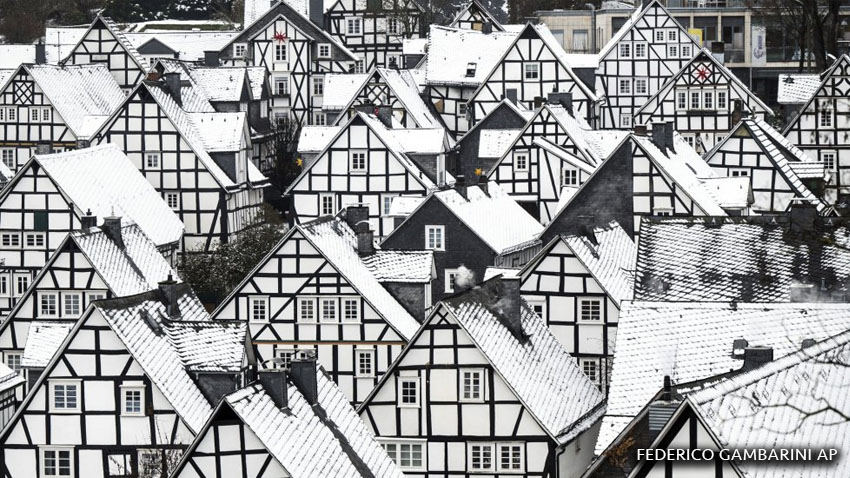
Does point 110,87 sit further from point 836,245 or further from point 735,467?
point 735,467

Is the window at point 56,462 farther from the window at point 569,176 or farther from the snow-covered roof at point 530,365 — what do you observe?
the window at point 569,176

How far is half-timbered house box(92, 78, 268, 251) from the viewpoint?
85312 mm

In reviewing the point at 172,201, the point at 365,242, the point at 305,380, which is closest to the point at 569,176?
the point at 172,201

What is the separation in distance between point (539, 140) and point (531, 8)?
41896 millimetres

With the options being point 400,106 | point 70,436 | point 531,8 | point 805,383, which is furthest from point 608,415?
point 531,8

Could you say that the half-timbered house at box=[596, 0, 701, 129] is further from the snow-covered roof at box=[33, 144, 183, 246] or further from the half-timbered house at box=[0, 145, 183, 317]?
the half-timbered house at box=[0, 145, 183, 317]

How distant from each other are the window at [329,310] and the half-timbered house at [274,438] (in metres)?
17.9

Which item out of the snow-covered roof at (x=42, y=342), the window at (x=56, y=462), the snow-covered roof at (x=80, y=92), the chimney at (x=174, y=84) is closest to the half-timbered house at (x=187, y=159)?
the chimney at (x=174, y=84)

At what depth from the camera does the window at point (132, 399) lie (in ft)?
167

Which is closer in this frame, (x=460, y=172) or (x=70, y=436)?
(x=70, y=436)

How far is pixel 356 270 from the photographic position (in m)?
63.8

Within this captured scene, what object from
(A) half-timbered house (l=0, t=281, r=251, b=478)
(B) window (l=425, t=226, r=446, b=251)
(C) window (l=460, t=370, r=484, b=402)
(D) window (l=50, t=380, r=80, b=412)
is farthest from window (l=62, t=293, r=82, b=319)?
(C) window (l=460, t=370, r=484, b=402)

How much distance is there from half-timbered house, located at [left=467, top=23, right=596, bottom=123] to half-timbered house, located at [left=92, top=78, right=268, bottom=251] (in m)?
15.0

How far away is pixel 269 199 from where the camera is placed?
313 ft
